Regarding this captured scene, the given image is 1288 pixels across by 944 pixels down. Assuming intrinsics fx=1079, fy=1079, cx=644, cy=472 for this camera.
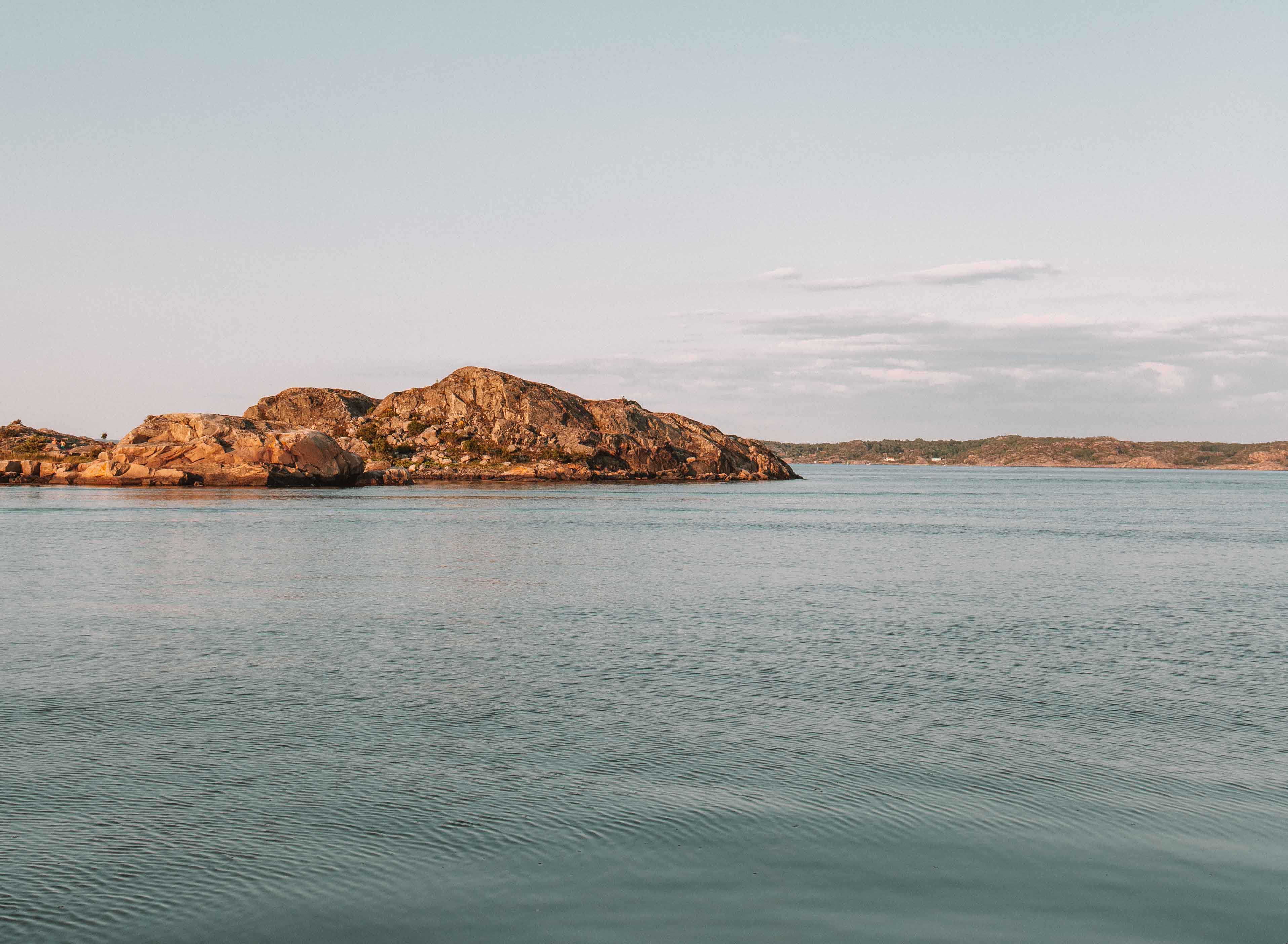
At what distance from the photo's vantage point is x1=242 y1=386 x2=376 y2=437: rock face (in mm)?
183625

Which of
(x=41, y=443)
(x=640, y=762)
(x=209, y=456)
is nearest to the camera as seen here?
(x=640, y=762)

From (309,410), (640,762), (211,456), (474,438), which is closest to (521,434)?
(474,438)

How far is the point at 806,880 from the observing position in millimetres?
8984

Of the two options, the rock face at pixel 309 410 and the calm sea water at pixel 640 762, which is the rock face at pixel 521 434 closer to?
the rock face at pixel 309 410

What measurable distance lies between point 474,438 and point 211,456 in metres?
62.9

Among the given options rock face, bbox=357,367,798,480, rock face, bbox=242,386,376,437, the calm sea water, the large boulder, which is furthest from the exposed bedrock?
the calm sea water

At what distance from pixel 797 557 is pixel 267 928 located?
34599 mm

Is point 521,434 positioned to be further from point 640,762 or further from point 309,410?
point 640,762

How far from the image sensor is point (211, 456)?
115 meters

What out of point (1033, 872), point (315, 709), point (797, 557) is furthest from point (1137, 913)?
point (797, 557)

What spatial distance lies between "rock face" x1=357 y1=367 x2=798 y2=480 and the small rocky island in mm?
189

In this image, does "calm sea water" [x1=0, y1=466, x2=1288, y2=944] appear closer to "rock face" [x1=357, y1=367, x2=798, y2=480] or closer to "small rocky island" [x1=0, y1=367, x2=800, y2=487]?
"small rocky island" [x1=0, y1=367, x2=800, y2=487]

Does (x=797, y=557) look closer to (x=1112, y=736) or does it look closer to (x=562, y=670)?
(x=562, y=670)

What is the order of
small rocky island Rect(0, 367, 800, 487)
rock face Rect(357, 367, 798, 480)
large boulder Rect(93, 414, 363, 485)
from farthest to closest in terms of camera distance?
rock face Rect(357, 367, 798, 480) → small rocky island Rect(0, 367, 800, 487) → large boulder Rect(93, 414, 363, 485)
